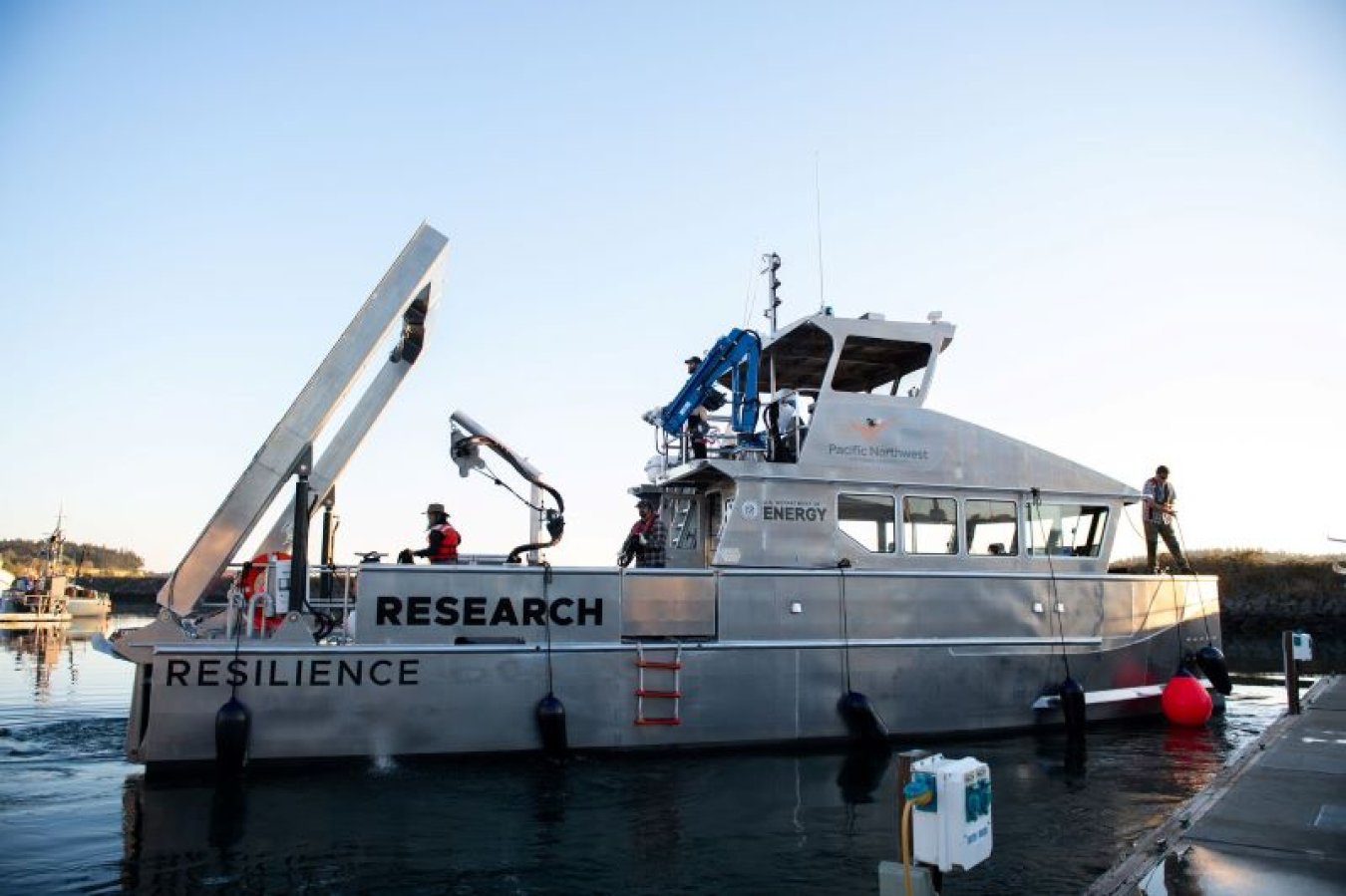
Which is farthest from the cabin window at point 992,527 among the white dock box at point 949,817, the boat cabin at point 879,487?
the white dock box at point 949,817

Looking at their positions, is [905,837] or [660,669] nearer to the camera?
[905,837]

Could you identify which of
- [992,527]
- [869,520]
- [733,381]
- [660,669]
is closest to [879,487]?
[869,520]

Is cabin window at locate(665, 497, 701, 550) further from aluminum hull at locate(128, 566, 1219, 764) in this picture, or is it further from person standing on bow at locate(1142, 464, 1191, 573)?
person standing on bow at locate(1142, 464, 1191, 573)

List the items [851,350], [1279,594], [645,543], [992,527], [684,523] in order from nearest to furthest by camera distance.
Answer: [992,527]
[645,543]
[851,350]
[684,523]
[1279,594]

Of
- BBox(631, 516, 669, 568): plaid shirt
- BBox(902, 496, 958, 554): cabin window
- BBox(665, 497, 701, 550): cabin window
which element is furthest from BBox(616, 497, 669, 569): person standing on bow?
BBox(902, 496, 958, 554): cabin window

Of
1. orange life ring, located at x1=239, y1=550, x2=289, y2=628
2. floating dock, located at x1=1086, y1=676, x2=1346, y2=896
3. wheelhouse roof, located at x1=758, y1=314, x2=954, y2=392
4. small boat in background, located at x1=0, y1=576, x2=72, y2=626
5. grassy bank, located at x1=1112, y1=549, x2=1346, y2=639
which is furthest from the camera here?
small boat in background, located at x1=0, y1=576, x2=72, y2=626

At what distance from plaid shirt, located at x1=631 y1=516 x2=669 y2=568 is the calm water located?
8.38ft

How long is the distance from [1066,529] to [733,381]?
13.8 ft

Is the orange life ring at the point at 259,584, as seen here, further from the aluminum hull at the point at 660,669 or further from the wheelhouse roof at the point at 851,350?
the wheelhouse roof at the point at 851,350

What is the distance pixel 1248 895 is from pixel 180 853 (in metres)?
5.94

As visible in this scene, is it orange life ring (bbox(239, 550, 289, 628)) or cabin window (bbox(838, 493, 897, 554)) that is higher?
cabin window (bbox(838, 493, 897, 554))

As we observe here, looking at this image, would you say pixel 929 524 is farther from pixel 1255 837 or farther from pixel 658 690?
pixel 1255 837

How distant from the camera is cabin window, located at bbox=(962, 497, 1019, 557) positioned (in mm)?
10500

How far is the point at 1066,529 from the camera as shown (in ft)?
36.0
